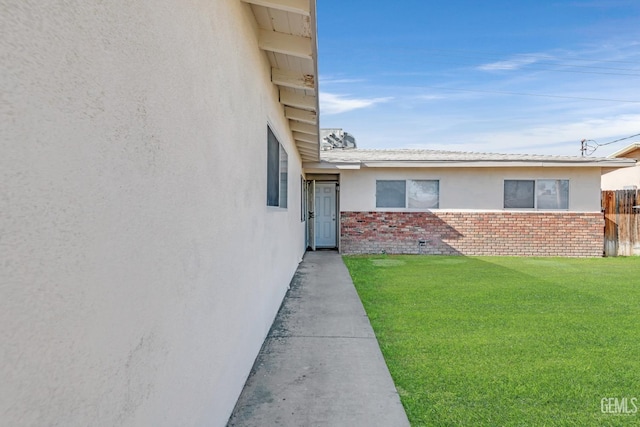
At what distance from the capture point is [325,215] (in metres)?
15.2

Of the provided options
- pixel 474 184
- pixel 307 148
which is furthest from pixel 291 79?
pixel 474 184

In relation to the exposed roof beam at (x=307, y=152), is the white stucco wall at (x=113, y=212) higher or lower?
lower

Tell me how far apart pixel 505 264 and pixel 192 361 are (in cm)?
1115

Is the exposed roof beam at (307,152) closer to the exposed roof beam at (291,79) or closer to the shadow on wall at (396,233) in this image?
the shadow on wall at (396,233)

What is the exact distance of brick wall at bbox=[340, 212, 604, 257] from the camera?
13.2 metres

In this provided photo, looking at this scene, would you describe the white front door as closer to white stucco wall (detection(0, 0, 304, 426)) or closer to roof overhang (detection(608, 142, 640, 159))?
white stucco wall (detection(0, 0, 304, 426))

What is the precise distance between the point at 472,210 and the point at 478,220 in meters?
0.41

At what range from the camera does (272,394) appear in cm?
338

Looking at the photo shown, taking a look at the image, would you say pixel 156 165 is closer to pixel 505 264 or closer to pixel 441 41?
pixel 505 264

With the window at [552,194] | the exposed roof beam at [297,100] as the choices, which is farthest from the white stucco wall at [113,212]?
the window at [552,194]

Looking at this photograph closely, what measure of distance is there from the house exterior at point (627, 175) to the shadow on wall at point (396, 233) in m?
10.4

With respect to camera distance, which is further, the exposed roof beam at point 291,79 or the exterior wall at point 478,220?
the exterior wall at point 478,220

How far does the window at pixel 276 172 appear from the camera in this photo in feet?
17.1

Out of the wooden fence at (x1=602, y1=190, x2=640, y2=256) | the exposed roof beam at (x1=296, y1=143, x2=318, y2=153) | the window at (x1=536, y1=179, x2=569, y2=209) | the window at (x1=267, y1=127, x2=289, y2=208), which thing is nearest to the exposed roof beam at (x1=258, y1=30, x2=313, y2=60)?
the window at (x1=267, y1=127, x2=289, y2=208)
